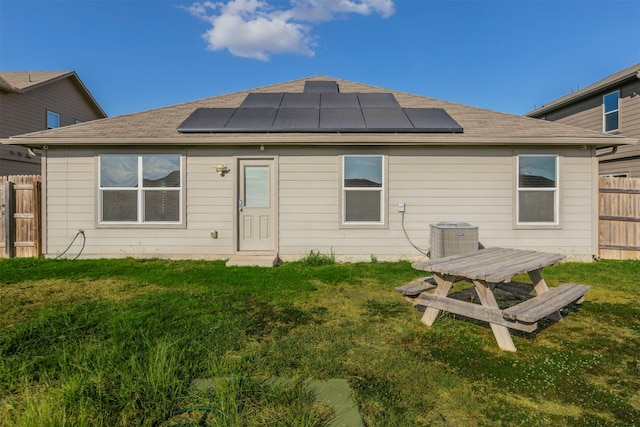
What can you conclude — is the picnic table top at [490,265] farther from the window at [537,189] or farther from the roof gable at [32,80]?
the roof gable at [32,80]

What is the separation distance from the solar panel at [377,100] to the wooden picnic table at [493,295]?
521 cm

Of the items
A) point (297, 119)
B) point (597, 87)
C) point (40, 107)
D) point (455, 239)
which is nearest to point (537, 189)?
point (455, 239)

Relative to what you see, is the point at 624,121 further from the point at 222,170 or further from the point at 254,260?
the point at 222,170

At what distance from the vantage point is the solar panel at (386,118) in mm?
6859

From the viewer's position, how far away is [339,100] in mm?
8375

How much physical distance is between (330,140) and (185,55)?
1175cm

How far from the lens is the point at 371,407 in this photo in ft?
6.73

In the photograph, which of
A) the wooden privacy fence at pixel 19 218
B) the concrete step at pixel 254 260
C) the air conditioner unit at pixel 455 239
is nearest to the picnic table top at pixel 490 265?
the air conditioner unit at pixel 455 239

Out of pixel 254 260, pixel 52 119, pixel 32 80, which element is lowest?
pixel 254 260

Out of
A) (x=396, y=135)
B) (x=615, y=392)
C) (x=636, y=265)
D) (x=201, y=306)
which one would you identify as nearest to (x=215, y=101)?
(x=396, y=135)

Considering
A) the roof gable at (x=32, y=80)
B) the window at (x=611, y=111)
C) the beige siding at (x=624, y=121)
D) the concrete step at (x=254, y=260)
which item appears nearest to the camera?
the concrete step at (x=254, y=260)

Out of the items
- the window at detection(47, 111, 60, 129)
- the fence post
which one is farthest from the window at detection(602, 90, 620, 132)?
the window at detection(47, 111, 60, 129)

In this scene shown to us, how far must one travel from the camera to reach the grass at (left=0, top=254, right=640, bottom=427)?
1975 millimetres

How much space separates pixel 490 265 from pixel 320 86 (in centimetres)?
756
